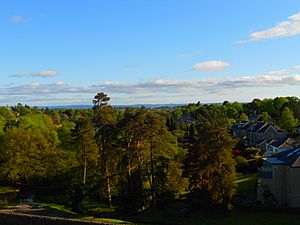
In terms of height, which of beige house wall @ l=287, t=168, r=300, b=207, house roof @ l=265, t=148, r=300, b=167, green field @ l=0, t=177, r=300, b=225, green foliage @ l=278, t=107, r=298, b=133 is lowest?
green field @ l=0, t=177, r=300, b=225

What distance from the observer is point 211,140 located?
28.0 meters

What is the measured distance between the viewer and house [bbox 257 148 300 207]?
2870 centimetres

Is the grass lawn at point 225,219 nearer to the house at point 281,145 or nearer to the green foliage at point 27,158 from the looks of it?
the green foliage at point 27,158

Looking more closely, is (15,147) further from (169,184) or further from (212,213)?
(212,213)

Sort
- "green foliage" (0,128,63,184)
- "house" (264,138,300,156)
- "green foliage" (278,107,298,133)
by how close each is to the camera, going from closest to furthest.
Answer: "green foliage" (0,128,63,184), "house" (264,138,300,156), "green foliage" (278,107,298,133)

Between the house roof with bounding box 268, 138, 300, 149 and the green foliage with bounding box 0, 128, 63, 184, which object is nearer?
the green foliage with bounding box 0, 128, 63, 184

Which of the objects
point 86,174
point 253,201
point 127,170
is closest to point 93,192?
point 86,174

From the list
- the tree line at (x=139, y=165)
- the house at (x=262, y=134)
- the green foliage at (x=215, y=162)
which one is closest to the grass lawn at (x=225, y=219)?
the tree line at (x=139, y=165)

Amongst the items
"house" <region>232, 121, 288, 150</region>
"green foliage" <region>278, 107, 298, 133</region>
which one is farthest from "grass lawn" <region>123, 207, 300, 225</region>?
"green foliage" <region>278, 107, 298, 133</region>

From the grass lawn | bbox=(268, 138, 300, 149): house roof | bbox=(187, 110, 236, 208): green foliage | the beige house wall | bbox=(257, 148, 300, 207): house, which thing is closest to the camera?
the grass lawn

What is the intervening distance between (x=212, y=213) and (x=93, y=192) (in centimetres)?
1166

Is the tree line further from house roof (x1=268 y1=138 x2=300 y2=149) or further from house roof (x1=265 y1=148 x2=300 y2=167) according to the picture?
house roof (x1=268 y1=138 x2=300 y2=149)

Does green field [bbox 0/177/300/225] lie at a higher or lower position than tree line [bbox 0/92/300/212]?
lower

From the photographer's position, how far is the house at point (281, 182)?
2870 centimetres
